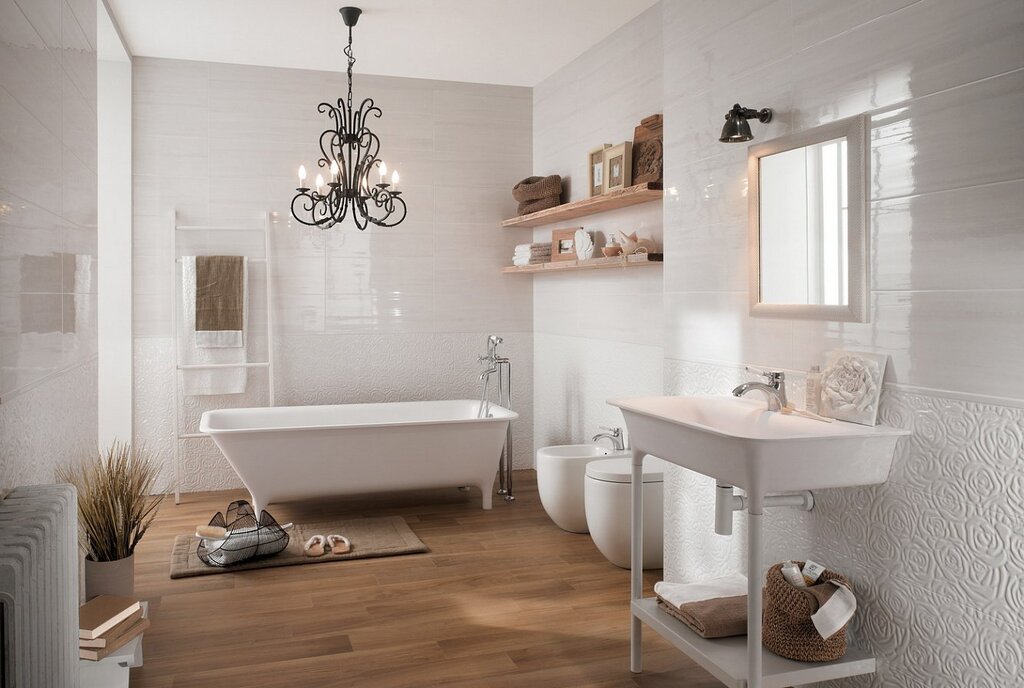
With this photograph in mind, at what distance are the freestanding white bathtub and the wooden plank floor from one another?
0.39 metres

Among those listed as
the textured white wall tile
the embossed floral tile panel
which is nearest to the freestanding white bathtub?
the textured white wall tile

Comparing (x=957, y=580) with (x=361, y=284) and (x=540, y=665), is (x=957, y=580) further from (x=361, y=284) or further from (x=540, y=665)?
(x=361, y=284)

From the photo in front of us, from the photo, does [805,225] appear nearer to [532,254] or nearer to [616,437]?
[616,437]

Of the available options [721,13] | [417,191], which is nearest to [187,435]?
[417,191]

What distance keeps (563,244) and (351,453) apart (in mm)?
1814

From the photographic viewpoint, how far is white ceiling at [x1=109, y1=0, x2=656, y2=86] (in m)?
4.30

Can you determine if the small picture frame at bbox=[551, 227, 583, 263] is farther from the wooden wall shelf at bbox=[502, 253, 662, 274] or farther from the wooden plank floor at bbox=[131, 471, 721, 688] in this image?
the wooden plank floor at bbox=[131, 471, 721, 688]

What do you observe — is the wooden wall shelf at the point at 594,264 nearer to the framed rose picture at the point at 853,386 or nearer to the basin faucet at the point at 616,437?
the basin faucet at the point at 616,437

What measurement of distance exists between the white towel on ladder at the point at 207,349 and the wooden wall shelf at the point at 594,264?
1.78 metres

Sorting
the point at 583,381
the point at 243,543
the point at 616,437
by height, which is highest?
the point at 583,381

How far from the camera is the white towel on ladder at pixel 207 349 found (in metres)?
5.24

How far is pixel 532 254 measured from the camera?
5516 mm

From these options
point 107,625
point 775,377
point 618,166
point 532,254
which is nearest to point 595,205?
point 618,166

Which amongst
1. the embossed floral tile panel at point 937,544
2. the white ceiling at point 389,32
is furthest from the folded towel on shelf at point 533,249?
the embossed floral tile panel at point 937,544
